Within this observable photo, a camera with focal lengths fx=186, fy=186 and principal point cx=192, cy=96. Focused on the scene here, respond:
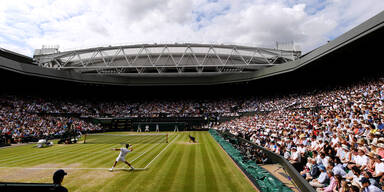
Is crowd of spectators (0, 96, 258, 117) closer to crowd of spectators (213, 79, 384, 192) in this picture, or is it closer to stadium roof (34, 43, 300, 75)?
stadium roof (34, 43, 300, 75)

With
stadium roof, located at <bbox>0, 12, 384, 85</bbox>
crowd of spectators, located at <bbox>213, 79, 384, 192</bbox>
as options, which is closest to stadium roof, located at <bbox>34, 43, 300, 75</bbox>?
stadium roof, located at <bbox>0, 12, 384, 85</bbox>

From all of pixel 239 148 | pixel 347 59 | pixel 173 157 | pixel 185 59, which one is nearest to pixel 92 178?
pixel 173 157

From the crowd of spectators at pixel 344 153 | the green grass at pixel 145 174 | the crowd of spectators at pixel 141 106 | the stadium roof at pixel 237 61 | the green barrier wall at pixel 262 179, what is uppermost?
the stadium roof at pixel 237 61

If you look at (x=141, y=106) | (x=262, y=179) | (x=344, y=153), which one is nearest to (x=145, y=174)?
(x=262, y=179)

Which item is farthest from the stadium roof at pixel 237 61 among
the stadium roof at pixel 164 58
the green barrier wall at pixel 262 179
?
the green barrier wall at pixel 262 179

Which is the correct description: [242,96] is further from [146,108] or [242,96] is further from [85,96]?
[85,96]

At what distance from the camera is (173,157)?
1448cm

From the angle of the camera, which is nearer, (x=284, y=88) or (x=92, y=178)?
(x=92, y=178)

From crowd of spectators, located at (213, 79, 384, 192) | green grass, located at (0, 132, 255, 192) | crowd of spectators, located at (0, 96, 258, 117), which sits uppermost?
crowd of spectators, located at (0, 96, 258, 117)

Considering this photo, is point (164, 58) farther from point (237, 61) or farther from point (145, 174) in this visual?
point (145, 174)

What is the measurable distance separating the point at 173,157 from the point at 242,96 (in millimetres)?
38935

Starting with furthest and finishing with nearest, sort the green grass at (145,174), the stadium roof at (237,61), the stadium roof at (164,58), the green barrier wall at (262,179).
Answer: the stadium roof at (164,58)
the stadium roof at (237,61)
the green grass at (145,174)
the green barrier wall at (262,179)

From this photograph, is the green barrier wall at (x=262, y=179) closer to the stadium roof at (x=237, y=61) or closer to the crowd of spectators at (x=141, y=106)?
the stadium roof at (x=237, y=61)

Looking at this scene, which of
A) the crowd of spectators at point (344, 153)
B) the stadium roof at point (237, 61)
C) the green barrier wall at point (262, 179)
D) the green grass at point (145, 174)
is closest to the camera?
the crowd of spectators at point (344, 153)
